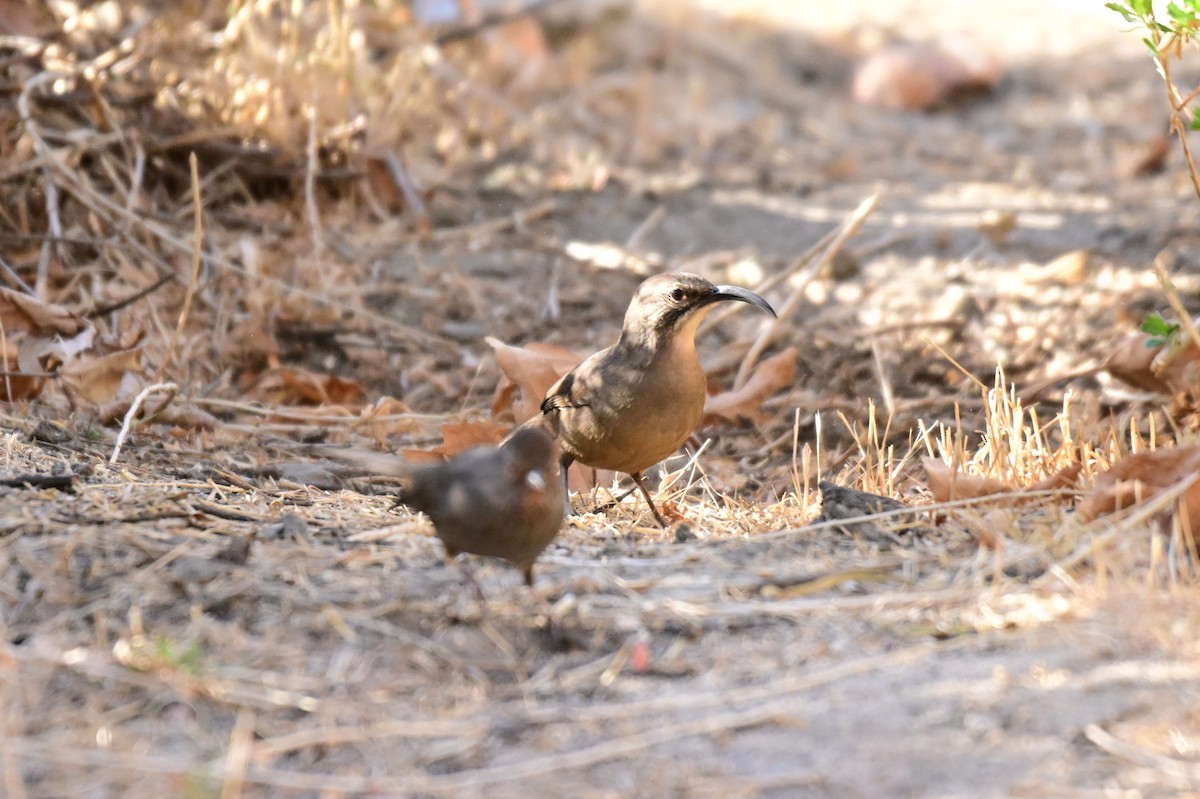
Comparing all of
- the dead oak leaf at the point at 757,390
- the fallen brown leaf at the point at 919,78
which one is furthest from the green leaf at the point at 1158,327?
the fallen brown leaf at the point at 919,78

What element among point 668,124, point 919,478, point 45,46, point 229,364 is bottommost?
point 919,478

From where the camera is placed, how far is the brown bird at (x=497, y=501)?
356cm

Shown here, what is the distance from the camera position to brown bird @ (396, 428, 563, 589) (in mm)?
3564

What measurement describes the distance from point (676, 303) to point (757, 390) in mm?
1016

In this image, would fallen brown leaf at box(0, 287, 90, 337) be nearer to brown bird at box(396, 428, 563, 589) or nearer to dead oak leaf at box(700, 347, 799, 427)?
brown bird at box(396, 428, 563, 589)

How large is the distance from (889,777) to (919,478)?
255 centimetres

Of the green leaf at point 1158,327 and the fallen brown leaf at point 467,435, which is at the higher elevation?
the green leaf at point 1158,327

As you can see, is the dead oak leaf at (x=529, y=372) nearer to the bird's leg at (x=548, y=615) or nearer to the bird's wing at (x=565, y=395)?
the bird's wing at (x=565, y=395)

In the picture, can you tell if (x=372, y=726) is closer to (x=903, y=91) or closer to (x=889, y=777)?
(x=889, y=777)

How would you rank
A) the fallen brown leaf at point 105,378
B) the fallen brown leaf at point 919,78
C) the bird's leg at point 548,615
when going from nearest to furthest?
the bird's leg at point 548,615 < the fallen brown leaf at point 105,378 < the fallen brown leaf at point 919,78

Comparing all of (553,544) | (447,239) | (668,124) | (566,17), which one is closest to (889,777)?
(553,544)

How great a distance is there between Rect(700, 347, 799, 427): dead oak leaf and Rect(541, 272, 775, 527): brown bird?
0.88 metres

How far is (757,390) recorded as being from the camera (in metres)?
5.93

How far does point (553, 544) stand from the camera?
13.8ft
